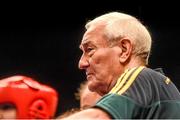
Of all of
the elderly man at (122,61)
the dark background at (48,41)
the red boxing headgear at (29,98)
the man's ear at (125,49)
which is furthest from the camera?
the dark background at (48,41)

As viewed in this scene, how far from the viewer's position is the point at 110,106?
83cm

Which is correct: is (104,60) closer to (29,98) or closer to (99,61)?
(99,61)

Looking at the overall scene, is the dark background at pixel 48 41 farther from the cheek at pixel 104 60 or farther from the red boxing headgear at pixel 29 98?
the cheek at pixel 104 60

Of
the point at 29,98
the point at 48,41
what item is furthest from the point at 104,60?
the point at 48,41

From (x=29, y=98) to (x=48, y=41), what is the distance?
4.94 ft

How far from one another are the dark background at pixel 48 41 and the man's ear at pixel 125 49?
2022mm

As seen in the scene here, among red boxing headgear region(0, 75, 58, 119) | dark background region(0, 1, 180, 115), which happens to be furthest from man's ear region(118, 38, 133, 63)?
dark background region(0, 1, 180, 115)

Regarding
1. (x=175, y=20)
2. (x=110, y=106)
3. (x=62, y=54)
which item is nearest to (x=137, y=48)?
(x=110, y=106)

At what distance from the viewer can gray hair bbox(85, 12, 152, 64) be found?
1.07 m

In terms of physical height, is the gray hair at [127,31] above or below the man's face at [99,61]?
above

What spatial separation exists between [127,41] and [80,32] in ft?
6.91

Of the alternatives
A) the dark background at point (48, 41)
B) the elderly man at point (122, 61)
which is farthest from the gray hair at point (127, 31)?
the dark background at point (48, 41)

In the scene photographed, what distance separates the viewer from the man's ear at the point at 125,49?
1062 mm

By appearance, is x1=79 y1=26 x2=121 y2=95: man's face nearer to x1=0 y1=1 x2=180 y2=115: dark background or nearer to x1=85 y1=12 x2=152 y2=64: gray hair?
x1=85 y1=12 x2=152 y2=64: gray hair
